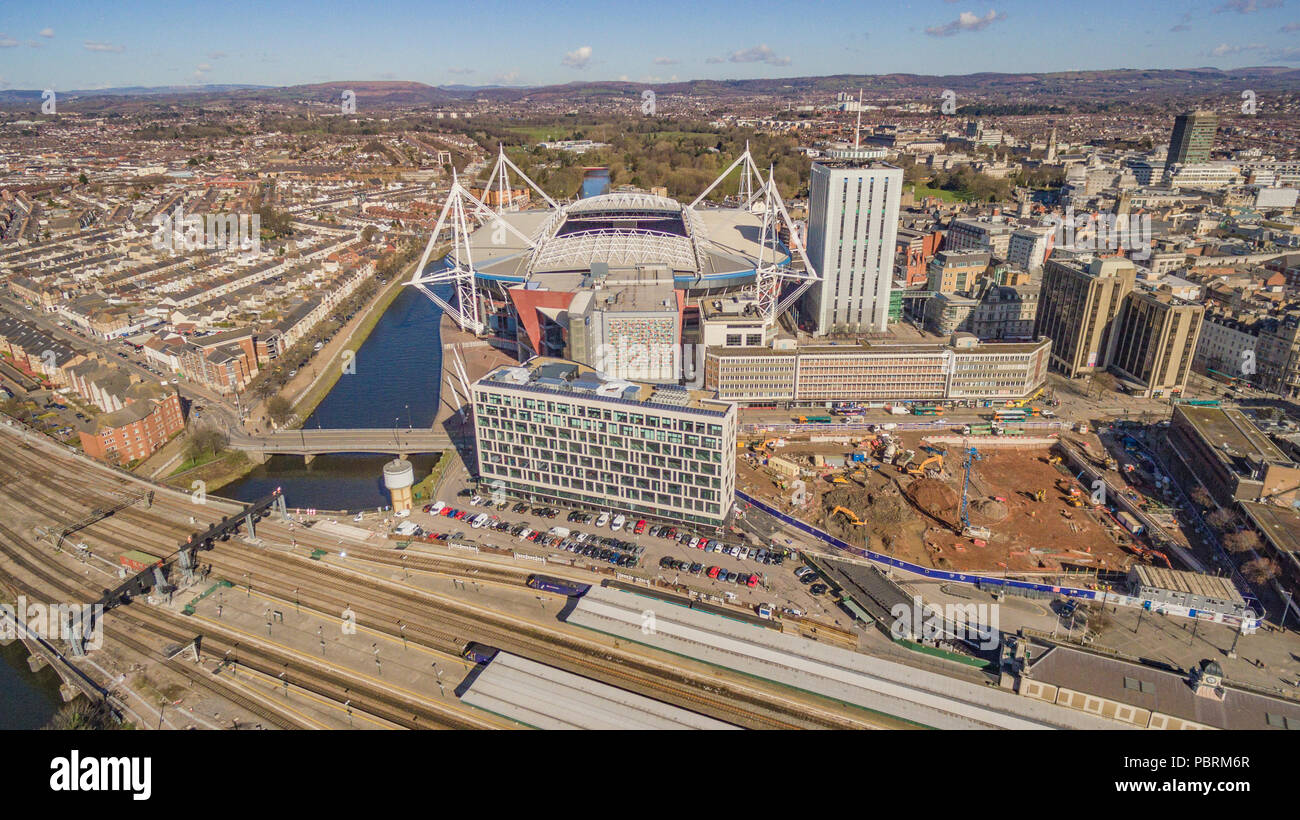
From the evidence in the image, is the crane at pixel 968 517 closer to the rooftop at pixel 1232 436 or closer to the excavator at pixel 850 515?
the excavator at pixel 850 515

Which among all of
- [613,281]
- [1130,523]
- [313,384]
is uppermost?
[613,281]

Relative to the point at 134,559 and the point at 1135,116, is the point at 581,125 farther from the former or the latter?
the point at 134,559

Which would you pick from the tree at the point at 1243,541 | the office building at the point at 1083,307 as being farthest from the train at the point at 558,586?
the office building at the point at 1083,307

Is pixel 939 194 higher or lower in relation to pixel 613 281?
higher

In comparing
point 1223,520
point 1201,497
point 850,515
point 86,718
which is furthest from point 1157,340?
point 86,718

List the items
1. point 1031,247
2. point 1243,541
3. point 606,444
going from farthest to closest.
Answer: point 1031,247 < point 606,444 < point 1243,541

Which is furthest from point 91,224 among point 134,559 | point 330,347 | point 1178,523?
point 1178,523

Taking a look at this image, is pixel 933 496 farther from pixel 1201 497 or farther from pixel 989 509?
pixel 1201 497
